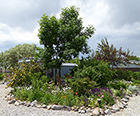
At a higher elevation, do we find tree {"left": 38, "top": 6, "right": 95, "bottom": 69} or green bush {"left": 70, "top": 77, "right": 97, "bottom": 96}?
tree {"left": 38, "top": 6, "right": 95, "bottom": 69}

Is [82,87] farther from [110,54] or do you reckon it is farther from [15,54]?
[15,54]

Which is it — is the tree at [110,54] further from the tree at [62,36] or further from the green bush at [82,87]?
the green bush at [82,87]

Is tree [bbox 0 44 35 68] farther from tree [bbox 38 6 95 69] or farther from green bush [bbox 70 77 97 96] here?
green bush [bbox 70 77 97 96]

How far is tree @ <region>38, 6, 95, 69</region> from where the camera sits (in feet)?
29.5

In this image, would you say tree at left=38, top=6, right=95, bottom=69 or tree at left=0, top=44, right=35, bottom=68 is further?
tree at left=0, top=44, right=35, bottom=68

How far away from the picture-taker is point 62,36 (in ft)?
32.0

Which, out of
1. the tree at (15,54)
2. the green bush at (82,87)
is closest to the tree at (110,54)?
the green bush at (82,87)

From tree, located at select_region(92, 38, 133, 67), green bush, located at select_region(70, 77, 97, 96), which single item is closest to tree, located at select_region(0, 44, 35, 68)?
tree, located at select_region(92, 38, 133, 67)

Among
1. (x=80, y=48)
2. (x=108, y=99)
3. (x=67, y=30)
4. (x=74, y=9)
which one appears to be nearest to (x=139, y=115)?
(x=108, y=99)

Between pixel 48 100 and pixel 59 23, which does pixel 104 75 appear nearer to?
pixel 48 100

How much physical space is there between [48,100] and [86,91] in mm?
1846

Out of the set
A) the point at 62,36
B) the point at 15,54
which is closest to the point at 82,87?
the point at 62,36

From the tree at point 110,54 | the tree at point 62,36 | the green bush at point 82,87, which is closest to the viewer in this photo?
the green bush at point 82,87

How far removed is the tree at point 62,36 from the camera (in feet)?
29.5
